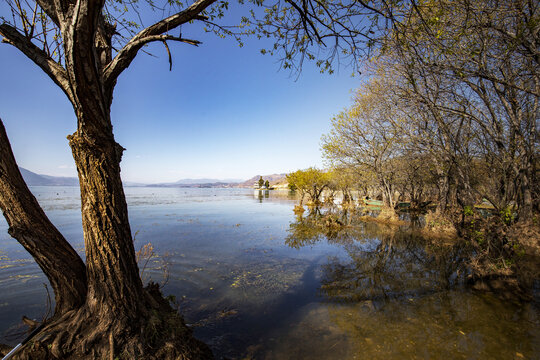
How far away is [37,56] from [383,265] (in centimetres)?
1073

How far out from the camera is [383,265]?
8570 millimetres

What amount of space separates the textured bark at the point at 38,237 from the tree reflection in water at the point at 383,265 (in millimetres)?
5751

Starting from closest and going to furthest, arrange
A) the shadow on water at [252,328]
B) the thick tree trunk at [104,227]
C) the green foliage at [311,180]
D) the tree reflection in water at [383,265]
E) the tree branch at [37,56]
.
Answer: the tree branch at [37,56] < the thick tree trunk at [104,227] < the shadow on water at [252,328] < the tree reflection in water at [383,265] < the green foliage at [311,180]

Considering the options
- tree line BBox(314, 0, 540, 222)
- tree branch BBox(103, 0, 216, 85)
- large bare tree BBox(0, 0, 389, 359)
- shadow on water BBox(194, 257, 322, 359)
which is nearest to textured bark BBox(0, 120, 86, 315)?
large bare tree BBox(0, 0, 389, 359)

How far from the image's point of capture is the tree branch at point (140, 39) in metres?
2.70

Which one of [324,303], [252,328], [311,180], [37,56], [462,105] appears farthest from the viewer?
[311,180]

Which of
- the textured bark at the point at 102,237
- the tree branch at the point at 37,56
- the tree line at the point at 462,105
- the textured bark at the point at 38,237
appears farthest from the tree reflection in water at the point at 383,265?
the tree branch at the point at 37,56

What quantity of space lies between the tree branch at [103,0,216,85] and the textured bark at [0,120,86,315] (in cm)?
150

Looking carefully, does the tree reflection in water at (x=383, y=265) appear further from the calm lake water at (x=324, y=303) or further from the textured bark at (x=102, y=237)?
the textured bark at (x=102, y=237)

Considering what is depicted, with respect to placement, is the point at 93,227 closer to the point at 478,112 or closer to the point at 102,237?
the point at 102,237

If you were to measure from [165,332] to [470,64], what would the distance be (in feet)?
37.1

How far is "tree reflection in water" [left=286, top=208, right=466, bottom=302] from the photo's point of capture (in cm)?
651

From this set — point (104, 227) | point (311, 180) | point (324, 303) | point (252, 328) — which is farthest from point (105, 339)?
point (311, 180)

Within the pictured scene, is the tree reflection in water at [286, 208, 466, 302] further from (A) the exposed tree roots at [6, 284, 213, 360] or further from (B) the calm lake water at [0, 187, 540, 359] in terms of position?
(A) the exposed tree roots at [6, 284, 213, 360]
